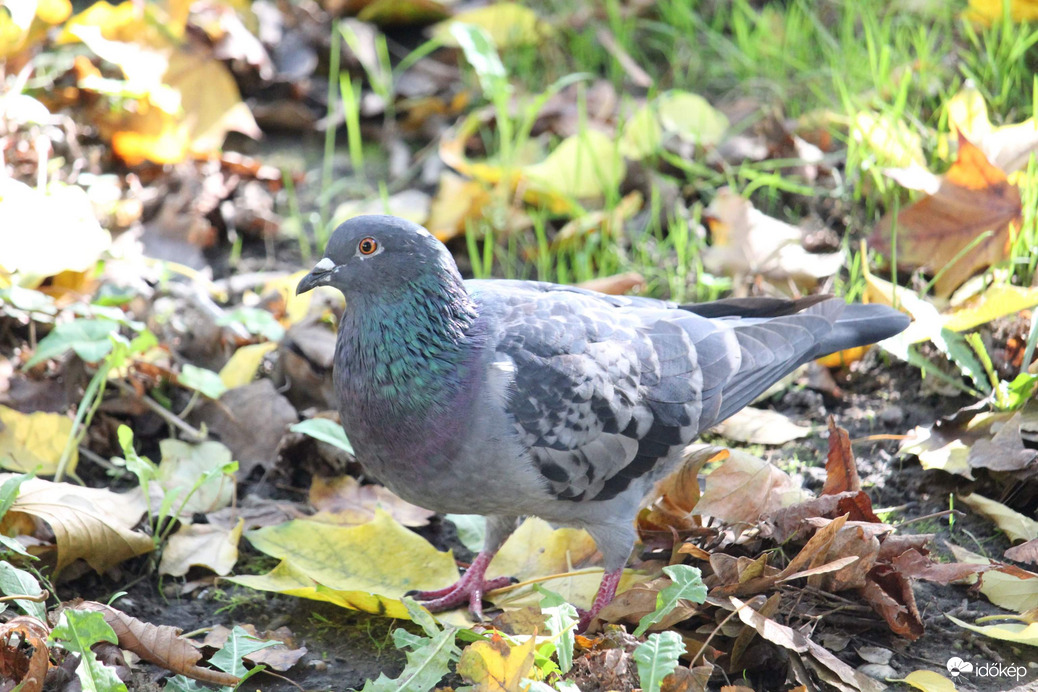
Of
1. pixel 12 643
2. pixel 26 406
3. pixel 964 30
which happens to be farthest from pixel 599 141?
pixel 12 643

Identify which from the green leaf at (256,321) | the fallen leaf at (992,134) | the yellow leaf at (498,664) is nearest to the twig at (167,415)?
the green leaf at (256,321)

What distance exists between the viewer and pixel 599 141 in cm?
495

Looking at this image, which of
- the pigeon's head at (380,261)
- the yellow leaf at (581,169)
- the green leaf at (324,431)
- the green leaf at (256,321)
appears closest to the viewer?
the pigeon's head at (380,261)

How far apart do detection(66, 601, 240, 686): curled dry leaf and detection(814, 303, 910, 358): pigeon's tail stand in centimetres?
216

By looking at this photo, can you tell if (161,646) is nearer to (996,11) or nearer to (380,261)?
(380,261)

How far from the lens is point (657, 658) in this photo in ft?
8.02

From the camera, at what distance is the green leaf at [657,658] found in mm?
2424

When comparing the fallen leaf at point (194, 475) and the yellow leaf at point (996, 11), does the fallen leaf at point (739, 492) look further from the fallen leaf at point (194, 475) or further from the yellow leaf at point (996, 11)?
the yellow leaf at point (996, 11)

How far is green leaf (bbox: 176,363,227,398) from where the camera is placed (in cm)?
364

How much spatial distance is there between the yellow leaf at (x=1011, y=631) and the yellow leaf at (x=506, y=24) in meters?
4.11

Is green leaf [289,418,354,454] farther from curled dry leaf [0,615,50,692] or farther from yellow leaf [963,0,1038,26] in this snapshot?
yellow leaf [963,0,1038,26]

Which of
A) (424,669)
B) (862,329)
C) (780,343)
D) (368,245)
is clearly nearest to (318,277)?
(368,245)

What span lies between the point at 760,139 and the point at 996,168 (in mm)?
1430

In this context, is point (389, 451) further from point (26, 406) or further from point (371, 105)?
point (371, 105)
